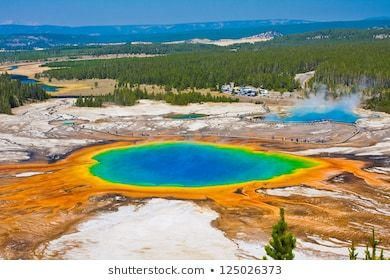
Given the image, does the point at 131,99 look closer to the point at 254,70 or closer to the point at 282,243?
the point at 254,70

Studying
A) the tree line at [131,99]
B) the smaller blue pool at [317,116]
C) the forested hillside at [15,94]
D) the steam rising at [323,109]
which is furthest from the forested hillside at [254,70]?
the forested hillside at [15,94]

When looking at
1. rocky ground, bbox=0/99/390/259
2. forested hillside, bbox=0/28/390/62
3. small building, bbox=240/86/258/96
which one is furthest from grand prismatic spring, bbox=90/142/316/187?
forested hillside, bbox=0/28/390/62

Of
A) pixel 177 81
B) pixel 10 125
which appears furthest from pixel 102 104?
pixel 177 81

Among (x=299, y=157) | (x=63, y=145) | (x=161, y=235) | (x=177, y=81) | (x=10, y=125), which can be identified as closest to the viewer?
(x=161, y=235)

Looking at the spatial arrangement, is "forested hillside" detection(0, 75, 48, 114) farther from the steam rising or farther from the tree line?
the steam rising

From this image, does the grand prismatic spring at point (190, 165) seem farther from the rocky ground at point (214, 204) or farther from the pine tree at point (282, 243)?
the pine tree at point (282, 243)
